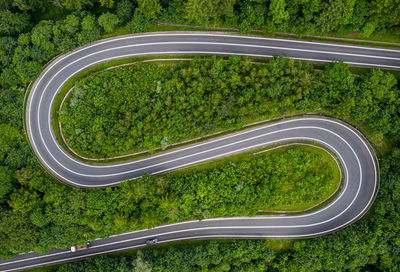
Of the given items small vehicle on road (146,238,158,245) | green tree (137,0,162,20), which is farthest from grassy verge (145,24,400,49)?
small vehicle on road (146,238,158,245)

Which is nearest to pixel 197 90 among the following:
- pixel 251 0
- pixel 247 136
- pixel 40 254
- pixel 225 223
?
pixel 247 136

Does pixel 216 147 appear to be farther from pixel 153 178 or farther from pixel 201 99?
pixel 153 178

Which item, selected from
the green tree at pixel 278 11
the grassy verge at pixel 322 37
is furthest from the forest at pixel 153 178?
the grassy verge at pixel 322 37

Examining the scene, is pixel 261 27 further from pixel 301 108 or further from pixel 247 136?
pixel 247 136

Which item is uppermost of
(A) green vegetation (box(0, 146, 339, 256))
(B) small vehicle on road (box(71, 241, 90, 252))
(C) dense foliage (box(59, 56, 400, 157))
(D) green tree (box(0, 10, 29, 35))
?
(D) green tree (box(0, 10, 29, 35))

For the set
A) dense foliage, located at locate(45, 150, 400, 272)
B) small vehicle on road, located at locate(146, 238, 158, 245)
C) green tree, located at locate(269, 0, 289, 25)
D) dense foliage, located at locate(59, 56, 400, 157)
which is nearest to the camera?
green tree, located at locate(269, 0, 289, 25)

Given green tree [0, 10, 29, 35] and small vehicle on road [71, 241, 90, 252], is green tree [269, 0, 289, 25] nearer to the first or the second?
green tree [0, 10, 29, 35]

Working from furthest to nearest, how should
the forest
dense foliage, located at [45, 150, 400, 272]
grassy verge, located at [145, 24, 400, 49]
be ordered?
grassy verge, located at [145, 24, 400, 49] → dense foliage, located at [45, 150, 400, 272] → the forest
